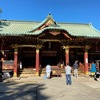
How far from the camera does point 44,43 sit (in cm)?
2522

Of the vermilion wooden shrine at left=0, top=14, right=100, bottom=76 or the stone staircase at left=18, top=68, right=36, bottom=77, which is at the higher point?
the vermilion wooden shrine at left=0, top=14, right=100, bottom=76

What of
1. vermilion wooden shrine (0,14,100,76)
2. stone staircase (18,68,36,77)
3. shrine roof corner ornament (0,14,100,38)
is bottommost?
stone staircase (18,68,36,77)

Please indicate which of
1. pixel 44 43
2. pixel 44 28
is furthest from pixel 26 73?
pixel 44 28

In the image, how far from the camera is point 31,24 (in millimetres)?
28547

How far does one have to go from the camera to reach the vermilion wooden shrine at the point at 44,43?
22094 millimetres

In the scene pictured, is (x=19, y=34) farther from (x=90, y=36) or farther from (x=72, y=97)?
(x=72, y=97)

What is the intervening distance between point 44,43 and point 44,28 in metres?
3.34

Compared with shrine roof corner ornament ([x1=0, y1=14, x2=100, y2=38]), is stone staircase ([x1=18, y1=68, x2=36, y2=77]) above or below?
below

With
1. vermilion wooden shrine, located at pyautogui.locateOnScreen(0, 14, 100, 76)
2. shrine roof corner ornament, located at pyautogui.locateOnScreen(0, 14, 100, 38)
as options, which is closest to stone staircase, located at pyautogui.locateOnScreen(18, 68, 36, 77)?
vermilion wooden shrine, located at pyautogui.locateOnScreen(0, 14, 100, 76)

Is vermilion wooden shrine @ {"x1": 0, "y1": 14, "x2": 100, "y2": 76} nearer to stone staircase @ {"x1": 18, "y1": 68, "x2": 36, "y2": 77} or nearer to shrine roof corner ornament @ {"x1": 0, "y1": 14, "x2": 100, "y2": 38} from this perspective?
shrine roof corner ornament @ {"x1": 0, "y1": 14, "x2": 100, "y2": 38}

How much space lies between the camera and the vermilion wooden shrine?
22094 millimetres

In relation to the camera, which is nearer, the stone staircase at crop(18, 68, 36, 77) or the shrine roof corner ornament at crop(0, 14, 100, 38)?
the shrine roof corner ornament at crop(0, 14, 100, 38)

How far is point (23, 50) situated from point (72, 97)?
1518 centimetres

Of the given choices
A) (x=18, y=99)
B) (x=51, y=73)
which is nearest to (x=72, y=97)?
(x=18, y=99)
